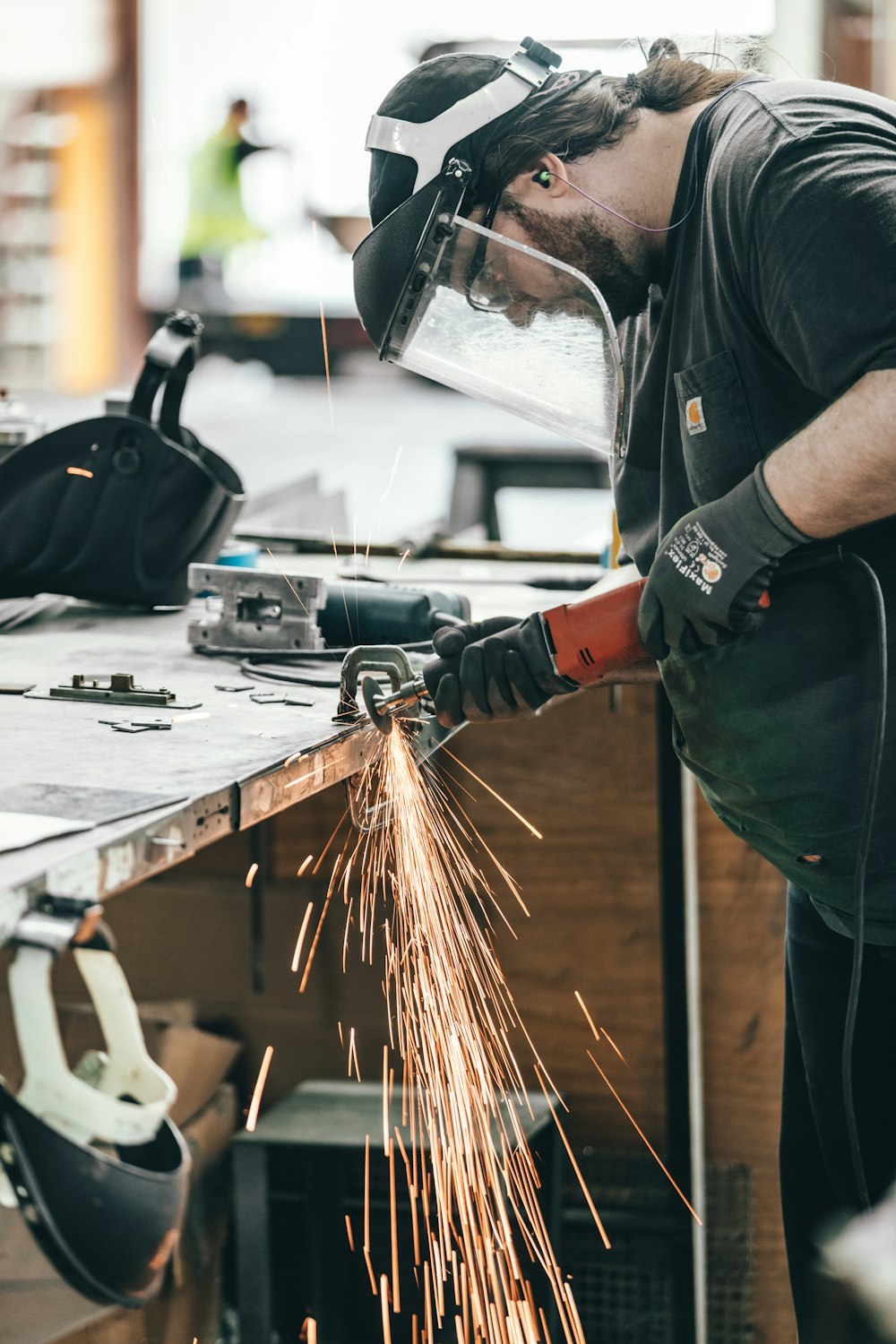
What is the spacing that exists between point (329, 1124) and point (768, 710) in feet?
3.94

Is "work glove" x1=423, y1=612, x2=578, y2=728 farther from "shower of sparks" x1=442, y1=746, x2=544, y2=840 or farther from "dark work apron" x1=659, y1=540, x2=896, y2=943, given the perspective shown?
"shower of sparks" x1=442, y1=746, x2=544, y2=840

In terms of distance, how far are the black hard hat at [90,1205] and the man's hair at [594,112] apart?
1161mm

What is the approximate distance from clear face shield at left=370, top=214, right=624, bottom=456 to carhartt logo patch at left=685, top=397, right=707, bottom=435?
19 cm

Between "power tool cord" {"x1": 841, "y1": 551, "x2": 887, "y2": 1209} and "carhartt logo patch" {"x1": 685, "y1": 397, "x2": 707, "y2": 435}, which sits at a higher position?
"carhartt logo patch" {"x1": 685, "y1": 397, "x2": 707, "y2": 435}

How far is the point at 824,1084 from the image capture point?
1824 mm

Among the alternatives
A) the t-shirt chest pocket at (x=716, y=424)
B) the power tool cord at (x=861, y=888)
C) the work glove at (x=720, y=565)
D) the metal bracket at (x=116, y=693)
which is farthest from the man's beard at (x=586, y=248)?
the metal bracket at (x=116, y=693)

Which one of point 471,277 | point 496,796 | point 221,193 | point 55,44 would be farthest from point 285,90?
point 471,277

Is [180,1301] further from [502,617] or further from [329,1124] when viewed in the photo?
[502,617]

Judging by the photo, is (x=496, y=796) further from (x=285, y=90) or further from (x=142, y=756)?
(x=285, y=90)

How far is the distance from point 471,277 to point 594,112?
0.82ft

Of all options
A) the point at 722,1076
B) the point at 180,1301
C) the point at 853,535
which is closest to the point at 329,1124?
the point at 180,1301

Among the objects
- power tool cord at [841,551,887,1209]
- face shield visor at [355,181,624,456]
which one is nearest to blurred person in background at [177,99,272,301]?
face shield visor at [355,181,624,456]

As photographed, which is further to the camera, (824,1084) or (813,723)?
(824,1084)

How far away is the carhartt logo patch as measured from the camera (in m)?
1.63
